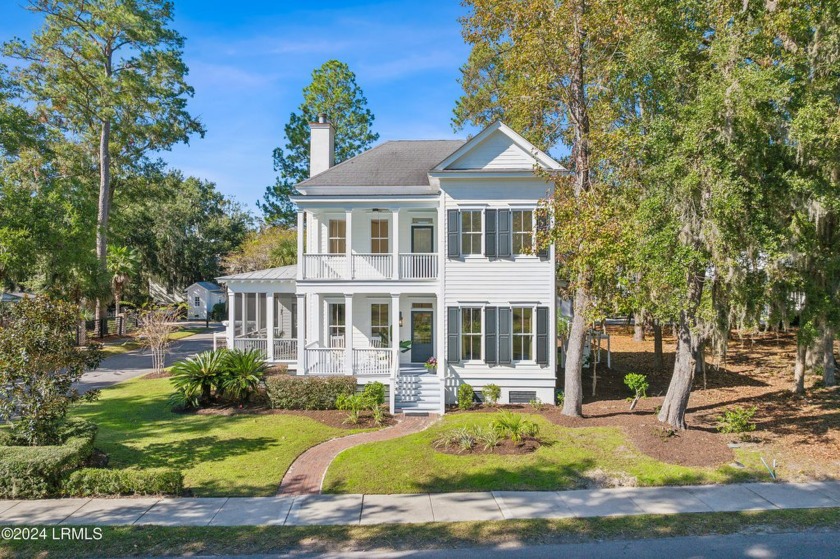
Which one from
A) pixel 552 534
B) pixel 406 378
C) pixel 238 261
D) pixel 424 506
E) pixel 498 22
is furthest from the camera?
pixel 238 261

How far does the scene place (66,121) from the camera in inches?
1177

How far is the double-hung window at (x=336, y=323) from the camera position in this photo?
18516mm

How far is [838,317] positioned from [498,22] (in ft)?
37.0

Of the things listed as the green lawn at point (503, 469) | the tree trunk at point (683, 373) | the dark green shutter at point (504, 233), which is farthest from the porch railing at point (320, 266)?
the tree trunk at point (683, 373)

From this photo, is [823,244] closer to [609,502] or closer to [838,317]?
[838,317]

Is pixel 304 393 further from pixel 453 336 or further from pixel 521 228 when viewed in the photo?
Answer: pixel 521 228

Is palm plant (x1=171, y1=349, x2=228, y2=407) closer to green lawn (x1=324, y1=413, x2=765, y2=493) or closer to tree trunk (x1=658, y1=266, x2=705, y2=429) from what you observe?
green lawn (x1=324, y1=413, x2=765, y2=493)

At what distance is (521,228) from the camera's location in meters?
15.6

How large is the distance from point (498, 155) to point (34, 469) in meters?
13.6

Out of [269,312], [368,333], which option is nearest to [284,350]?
[269,312]

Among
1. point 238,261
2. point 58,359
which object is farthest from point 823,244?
point 238,261

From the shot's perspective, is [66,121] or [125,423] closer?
[125,423]

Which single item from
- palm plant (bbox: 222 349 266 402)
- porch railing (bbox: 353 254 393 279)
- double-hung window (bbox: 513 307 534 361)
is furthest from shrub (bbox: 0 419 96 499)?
double-hung window (bbox: 513 307 534 361)

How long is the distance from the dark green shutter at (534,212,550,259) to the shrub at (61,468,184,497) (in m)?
10.2
